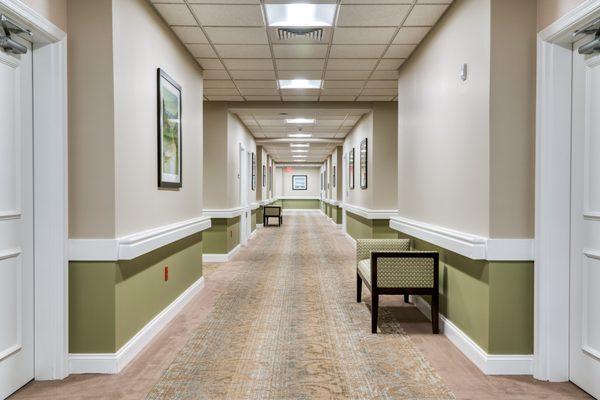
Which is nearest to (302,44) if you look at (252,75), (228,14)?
(228,14)

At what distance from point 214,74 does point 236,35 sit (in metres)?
1.73

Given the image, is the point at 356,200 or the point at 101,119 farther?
the point at 356,200

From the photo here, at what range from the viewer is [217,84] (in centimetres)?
705

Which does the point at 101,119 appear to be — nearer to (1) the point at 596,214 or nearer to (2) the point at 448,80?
(2) the point at 448,80

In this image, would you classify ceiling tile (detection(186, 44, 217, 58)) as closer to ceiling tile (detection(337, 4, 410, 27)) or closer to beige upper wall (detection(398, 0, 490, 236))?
ceiling tile (detection(337, 4, 410, 27))

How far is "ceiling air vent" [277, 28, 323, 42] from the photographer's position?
15.3ft

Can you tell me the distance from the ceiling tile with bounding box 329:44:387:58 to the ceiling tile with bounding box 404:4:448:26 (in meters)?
0.70

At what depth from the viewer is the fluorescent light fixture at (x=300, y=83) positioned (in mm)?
6875

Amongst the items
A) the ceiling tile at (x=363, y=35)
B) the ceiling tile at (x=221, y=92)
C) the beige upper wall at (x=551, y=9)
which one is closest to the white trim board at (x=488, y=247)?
the beige upper wall at (x=551, y=9)

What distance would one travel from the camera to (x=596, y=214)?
9.53 feet

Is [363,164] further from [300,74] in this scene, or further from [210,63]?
[210,63]

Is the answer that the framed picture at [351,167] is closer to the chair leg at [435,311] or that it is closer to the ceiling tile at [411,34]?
the ceiling tile at [411,34]

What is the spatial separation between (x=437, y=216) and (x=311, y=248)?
20.5 ft

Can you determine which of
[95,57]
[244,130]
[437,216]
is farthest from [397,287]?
[244,130]
